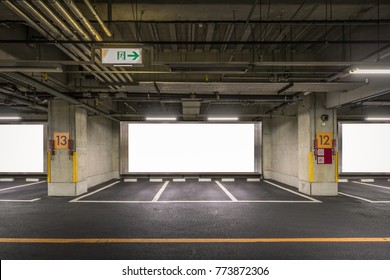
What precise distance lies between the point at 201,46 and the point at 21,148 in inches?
536

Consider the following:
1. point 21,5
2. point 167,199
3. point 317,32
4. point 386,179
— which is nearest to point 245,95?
point 317,32

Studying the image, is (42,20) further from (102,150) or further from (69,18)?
(102,150)

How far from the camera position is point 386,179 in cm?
1374

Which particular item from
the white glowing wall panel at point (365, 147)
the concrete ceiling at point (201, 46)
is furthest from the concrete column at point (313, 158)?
the white glowing wall panel at point (365, 147)

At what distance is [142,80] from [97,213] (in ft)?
14.0

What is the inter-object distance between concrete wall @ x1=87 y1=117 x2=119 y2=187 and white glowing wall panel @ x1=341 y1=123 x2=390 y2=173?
14.3 metres

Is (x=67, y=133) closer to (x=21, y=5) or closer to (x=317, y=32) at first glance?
(x=21, y=5)

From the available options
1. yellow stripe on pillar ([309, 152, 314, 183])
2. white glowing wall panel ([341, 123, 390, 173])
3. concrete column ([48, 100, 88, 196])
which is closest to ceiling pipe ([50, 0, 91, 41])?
concrete column ([48, 100, 88, 196])

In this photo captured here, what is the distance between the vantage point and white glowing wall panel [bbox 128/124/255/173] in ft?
47.3

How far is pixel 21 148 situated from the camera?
1418cm

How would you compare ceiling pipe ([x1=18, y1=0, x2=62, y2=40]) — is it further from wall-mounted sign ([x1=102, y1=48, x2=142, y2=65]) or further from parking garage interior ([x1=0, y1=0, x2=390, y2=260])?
wall-mounted sign ([x1=102, y1=48, x2=142, y2=65])

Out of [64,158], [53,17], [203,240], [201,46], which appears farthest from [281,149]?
[53,17]

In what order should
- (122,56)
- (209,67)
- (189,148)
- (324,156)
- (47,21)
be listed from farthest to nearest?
1. (189,148)
2. (324,156)
3. (209,67)
4. (122,56)
5. (47,21)

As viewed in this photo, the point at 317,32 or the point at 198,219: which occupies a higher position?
the point at 317,32
